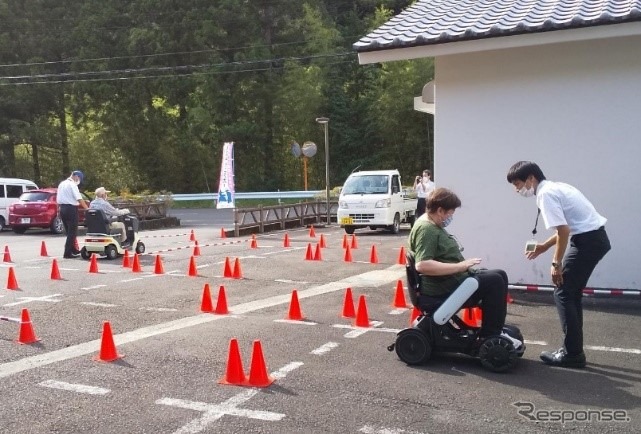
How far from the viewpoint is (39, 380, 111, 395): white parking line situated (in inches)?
202

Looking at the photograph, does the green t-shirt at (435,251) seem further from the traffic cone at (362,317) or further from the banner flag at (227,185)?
the banner flag at (227,185)

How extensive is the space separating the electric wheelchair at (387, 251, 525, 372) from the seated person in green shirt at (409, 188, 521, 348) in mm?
87

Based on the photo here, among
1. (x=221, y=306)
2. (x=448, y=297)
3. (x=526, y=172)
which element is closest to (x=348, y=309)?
(x=221, y=306)

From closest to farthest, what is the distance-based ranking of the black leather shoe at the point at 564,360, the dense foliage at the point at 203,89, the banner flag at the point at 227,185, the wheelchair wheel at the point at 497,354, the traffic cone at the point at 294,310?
1. the wheelchair wheel at the point at 497,354
2. the black leather shoe at the point at 564,360
3. the traffic cone at the point at 294,310
4. the banner flag at the point at 227,185
5. the dense foliage at the point at 203,89

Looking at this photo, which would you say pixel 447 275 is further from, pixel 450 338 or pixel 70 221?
pixel 70 221

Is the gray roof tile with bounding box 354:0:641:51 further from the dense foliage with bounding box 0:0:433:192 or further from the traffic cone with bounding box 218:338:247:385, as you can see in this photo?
the dense foliage with bounding box 0:0:433:192

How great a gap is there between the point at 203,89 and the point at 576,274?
119 feet

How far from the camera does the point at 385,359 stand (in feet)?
19.4

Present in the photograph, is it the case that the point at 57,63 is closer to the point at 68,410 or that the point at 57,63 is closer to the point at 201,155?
the point at 201,155

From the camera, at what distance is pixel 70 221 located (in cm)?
1367

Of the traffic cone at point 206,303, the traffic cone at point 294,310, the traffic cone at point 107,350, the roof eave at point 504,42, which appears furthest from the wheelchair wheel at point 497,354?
the roof eave at point 504,42

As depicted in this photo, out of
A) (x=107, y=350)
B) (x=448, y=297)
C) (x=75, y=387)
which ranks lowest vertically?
(x=75, y=387)

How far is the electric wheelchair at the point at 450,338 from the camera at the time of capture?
545cm

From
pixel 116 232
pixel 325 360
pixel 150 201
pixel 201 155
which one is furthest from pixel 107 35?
pixel 325 360
